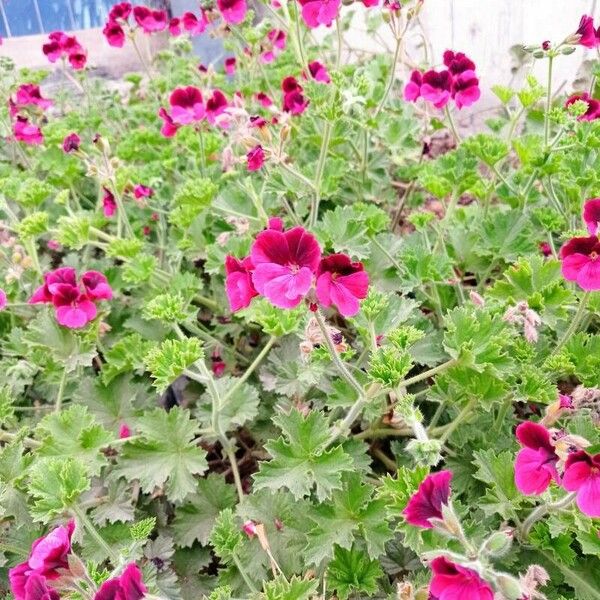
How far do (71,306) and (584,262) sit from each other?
135 cm

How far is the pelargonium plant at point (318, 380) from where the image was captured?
1.27 metres

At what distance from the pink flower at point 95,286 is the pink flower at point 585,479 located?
1349mm

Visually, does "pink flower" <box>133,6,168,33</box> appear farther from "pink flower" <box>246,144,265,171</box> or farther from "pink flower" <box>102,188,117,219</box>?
"pink flower" <box>246,144,265,171</box>

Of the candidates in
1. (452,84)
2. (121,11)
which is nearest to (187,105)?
(452,84)

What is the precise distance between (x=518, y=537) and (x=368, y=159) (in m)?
1.76

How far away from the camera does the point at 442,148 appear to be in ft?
13.8

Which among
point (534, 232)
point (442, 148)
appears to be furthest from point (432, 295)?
point (442, 148)

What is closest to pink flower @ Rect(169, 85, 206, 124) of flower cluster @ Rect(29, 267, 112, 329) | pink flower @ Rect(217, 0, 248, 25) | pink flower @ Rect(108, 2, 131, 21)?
pink flower @ Rect(217, 0, 248, 25)

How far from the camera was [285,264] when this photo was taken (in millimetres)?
1227

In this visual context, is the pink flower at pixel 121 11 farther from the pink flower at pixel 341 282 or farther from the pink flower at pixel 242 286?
the pink flower at pixel 341 282

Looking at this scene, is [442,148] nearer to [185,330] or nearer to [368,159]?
[368,159]

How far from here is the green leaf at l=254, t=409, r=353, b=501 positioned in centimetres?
149

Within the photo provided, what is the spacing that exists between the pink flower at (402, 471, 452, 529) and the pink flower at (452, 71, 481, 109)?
1661mm

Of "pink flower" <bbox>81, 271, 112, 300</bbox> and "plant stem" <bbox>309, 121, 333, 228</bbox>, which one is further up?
"plant stem" <bbox>309, 121, 333, 228</bbox>
